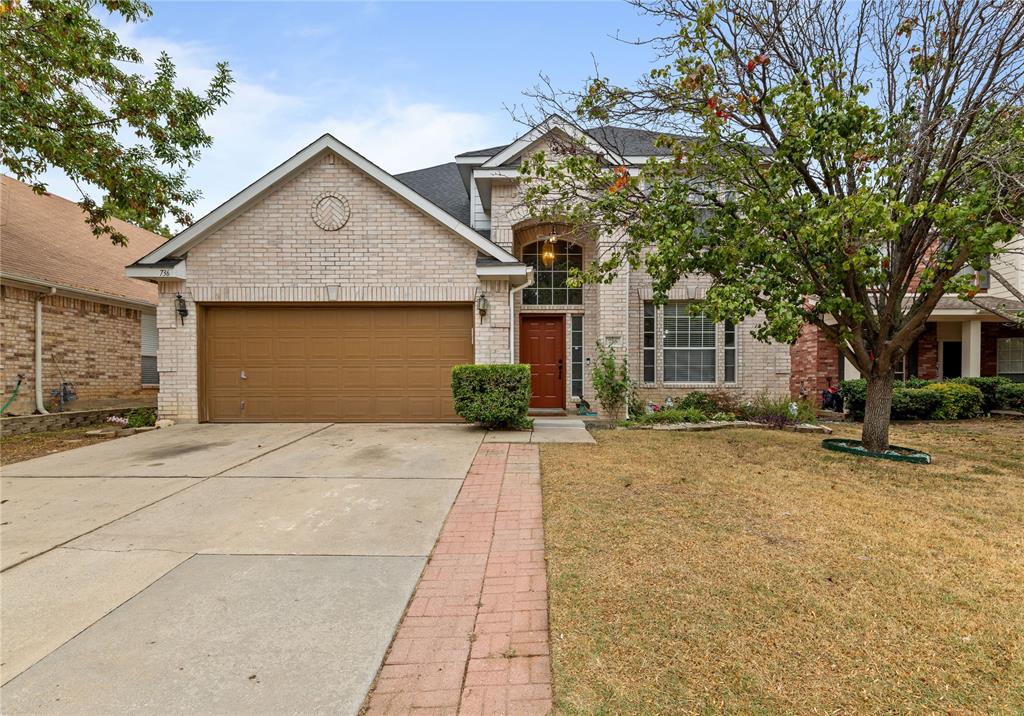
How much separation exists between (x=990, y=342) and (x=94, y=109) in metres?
22.9

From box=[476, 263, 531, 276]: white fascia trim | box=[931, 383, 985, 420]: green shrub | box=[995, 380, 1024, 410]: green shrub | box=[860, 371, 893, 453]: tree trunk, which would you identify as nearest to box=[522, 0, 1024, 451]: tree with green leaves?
box=[860, 371, 893, 453]: tree trunk

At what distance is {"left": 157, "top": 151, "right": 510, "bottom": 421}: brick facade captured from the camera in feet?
31.5

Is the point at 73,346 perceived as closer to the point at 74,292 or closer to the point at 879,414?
the point at 74,292

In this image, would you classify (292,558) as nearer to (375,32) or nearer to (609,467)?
(609,467)

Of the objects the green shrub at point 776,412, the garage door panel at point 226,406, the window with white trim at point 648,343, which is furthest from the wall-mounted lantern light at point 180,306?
the green shrub at point 776,412

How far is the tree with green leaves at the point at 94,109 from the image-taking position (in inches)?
334

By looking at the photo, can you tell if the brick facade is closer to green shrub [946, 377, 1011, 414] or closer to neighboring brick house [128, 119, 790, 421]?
neighboring brick house [128, 119, 790, 421]

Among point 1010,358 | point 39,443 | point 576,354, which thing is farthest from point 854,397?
Answer: point 39,443

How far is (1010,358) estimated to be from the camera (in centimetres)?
1452

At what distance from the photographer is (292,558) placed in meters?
3.49

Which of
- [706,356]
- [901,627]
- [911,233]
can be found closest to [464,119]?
[706,356]

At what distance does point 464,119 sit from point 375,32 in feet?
13.6

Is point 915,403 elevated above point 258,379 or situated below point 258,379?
below

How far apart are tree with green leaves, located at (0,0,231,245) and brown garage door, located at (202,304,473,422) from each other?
10.2 ft
